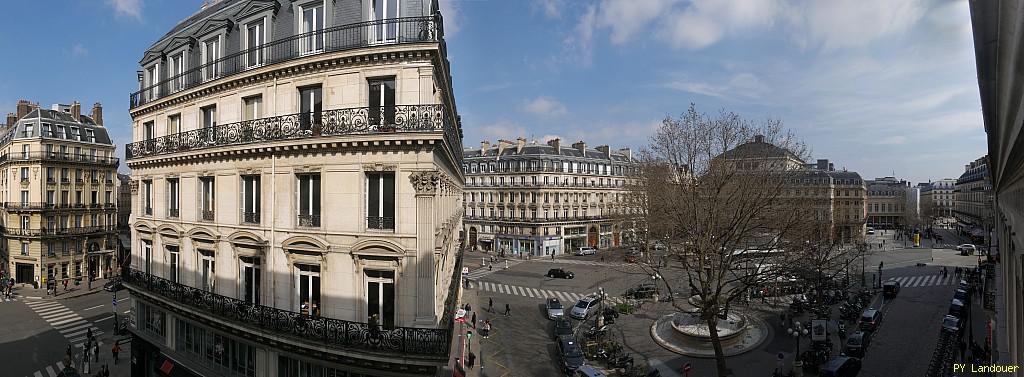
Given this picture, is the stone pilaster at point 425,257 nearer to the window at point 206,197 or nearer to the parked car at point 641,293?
the window at point 206,197

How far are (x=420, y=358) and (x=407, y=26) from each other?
954 cm

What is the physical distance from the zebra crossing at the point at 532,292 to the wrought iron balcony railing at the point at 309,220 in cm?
2714

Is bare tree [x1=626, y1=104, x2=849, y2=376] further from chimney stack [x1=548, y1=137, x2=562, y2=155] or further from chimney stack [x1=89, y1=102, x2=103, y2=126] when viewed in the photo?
chimney stack [x1=89, y1=102, x2=103, y2=126]

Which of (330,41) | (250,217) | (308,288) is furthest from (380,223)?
(330,41)

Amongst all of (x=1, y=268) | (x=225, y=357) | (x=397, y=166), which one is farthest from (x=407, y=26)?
(x=1, y=268)

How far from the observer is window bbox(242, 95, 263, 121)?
15.2 meters

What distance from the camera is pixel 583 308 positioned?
3203cm

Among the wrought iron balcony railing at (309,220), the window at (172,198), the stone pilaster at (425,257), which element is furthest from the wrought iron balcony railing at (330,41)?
Answer: the wrought iron balcony railing at (309,220)

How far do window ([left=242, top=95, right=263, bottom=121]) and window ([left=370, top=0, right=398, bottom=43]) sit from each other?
5325 mm

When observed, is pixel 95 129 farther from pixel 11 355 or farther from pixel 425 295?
pixel 425 295

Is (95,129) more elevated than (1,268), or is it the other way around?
(95,129)

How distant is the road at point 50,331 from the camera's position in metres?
24.9

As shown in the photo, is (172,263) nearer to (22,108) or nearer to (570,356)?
(570,356)

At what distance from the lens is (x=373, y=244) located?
12891mm
